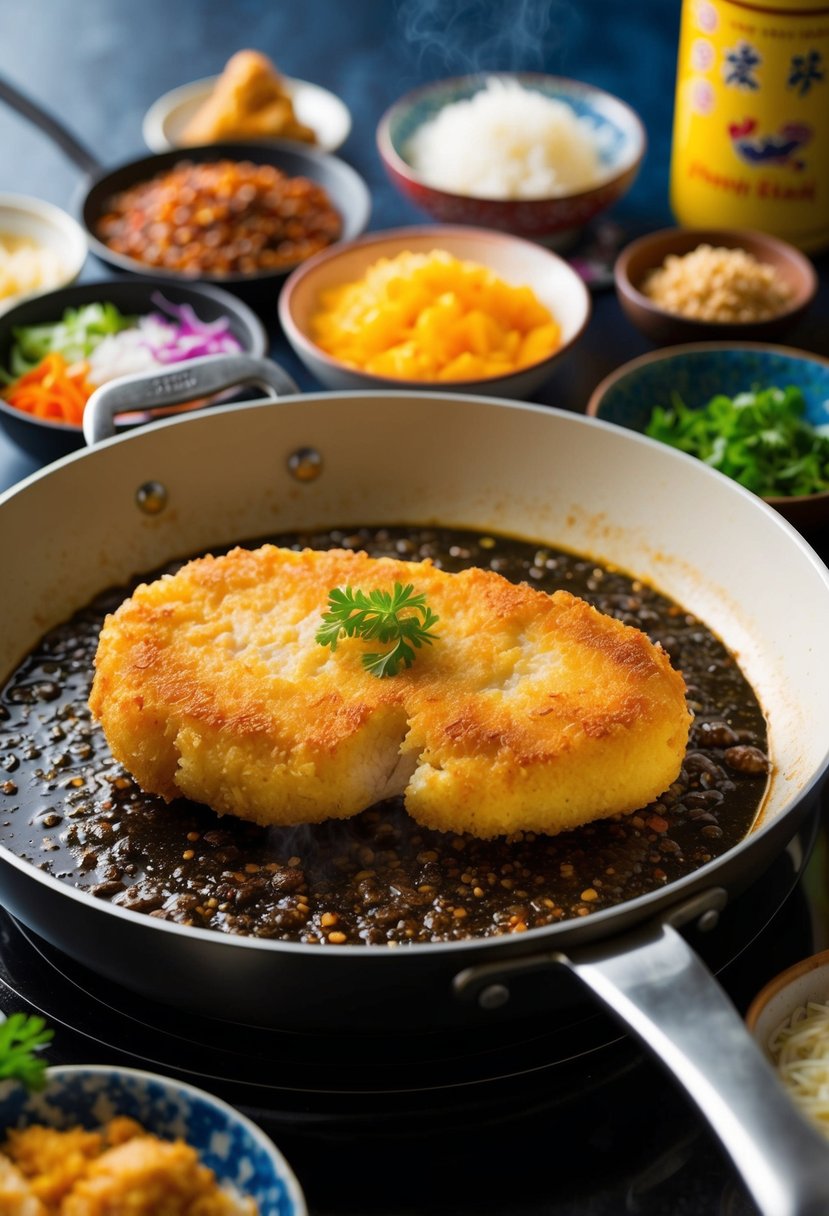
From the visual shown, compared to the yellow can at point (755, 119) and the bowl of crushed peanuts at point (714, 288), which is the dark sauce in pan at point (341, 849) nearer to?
the bowl of crushed peanuts at point (714, 288)

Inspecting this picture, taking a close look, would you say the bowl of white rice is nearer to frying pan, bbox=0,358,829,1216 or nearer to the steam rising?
the steam rising

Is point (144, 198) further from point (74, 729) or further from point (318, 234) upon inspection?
point (74, 729)

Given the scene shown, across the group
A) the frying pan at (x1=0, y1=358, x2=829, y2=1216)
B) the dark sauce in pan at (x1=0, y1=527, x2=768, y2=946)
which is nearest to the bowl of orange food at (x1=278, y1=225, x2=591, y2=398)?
the frying pan at (x1=0, y1=358, x2=829, y2=1216)

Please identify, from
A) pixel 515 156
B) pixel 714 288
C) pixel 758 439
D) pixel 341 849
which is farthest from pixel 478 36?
pixel 341 849

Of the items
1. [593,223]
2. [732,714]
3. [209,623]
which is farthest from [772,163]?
[209,623]

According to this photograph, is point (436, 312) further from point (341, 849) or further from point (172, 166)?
point (341, 849)
